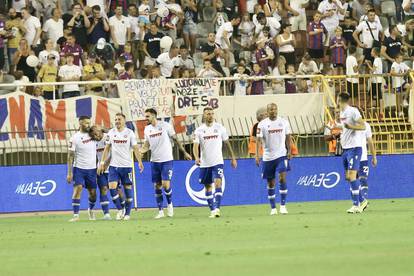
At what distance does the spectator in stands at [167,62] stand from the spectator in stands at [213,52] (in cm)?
98

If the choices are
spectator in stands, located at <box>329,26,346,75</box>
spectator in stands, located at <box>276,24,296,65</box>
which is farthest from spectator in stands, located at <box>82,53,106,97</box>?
spectator in stands, located at <box>329,26,346,75</box>

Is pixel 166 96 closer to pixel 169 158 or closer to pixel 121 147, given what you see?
pixel 169 158

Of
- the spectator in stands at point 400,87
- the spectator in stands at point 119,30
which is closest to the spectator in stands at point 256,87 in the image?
the spectator in stands at point 400,87

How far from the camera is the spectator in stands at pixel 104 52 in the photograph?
35156mm

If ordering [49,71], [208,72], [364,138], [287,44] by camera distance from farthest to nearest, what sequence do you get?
1. [287,44]
2. [208,72]
3. [49,71]
4. [364,138]

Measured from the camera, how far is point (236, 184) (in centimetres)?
3312

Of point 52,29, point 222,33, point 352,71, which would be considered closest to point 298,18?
point 222,33

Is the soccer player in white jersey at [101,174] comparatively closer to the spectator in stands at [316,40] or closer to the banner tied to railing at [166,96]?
the banner tied to railing at [166,96]

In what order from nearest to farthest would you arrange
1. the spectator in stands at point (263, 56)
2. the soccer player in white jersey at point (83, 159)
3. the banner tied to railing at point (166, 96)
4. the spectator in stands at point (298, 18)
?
the soccer player in white jersey at point (83, 159) → the banner tied to railing at point (166, 96) → the spectator in stands at point (263, 56) → the spectator in stands at point (298, 18)

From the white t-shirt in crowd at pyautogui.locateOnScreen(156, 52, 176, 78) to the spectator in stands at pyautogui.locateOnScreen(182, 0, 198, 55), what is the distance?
163 centimetres

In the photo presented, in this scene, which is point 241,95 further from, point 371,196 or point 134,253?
point 134,253

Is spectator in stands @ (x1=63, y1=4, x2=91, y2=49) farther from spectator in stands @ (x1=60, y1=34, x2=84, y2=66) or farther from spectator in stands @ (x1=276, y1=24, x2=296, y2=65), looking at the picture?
spectator in stands @ (x1=276, y1=24, x2=296, y2=65)

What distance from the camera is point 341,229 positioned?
802 inches

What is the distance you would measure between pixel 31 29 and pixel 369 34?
992 centimetres
